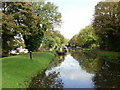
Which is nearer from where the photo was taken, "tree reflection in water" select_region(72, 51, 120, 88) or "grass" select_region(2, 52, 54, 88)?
"grass" select_region(2, 52, 54, 88)

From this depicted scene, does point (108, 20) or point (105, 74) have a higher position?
point (108, 20)

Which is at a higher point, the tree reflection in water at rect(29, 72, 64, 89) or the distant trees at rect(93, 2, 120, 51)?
the distant trees at rect(93, 2, 120, 51)

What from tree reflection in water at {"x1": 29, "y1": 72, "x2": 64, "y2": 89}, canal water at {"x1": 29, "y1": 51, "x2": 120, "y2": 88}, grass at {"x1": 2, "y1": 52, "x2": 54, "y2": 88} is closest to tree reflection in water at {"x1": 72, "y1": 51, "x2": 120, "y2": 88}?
canal water at {"x1": 29, "y1": 51, "x2": 120, "y2": 88}

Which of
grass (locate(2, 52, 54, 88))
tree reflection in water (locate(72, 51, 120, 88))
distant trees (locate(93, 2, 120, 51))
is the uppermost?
distant trees (locate(93, 2, 120, 51))

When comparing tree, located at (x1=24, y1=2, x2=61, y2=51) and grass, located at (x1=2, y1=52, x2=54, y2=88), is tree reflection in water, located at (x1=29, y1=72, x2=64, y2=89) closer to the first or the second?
grass, located at (x1=2, y1=52, x2=54, y2=88)

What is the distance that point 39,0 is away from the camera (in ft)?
107

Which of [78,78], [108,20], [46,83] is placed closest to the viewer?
[46,83]

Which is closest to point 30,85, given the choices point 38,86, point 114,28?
point 38,86

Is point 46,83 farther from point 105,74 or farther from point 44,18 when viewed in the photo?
point 44,18

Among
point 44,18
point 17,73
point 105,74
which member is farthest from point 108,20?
point 17,73

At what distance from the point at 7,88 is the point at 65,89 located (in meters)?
3.85

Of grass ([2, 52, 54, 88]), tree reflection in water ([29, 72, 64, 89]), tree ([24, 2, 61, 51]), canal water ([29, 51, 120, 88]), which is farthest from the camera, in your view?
tree ([24, 2, 61, 51])

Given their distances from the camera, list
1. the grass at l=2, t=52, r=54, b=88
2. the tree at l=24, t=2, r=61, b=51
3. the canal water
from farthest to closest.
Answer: the tree at l=24, t=2, r=61, b=51 → the canal water → the grass at l=2, t=52, r=54, b=88

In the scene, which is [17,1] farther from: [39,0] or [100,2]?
[100,2]
